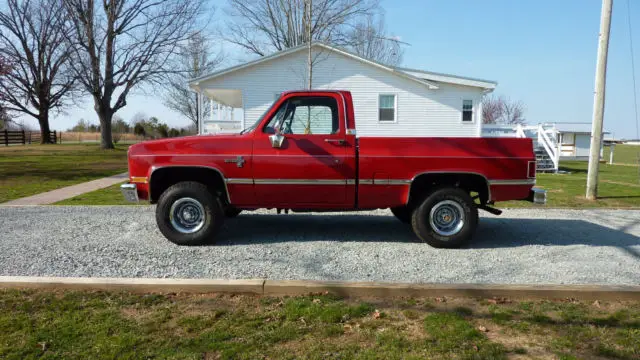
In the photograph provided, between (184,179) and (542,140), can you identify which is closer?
(184,179)

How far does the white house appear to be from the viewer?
20750mm

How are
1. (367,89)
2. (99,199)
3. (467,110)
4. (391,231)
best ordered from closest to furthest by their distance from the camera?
(391,231) → (99,199) → (367,89) → (467,110)

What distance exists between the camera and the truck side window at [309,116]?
585 cm

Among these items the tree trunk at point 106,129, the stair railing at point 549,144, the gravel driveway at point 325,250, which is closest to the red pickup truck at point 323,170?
the gravel driveway at point 325,250

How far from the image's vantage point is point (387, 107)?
2150 centimetres

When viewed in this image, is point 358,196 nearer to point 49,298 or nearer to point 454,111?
point 49,298

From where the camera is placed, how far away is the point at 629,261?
5.34 m

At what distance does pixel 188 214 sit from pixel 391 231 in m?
3.04

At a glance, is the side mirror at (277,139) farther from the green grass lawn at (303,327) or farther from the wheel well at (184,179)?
the green grass lawn at (303,327)

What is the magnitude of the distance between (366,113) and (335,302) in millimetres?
18052

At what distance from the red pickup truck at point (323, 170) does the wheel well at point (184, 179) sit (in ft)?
0.09

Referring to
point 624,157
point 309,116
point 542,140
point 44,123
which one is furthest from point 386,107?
point 44,123

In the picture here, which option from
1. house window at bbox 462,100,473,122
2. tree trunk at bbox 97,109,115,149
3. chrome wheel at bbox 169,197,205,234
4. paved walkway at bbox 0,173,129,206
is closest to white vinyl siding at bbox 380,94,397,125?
house window at bbox 462,100,473,122

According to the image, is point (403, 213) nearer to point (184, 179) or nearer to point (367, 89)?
point (184, 179)
